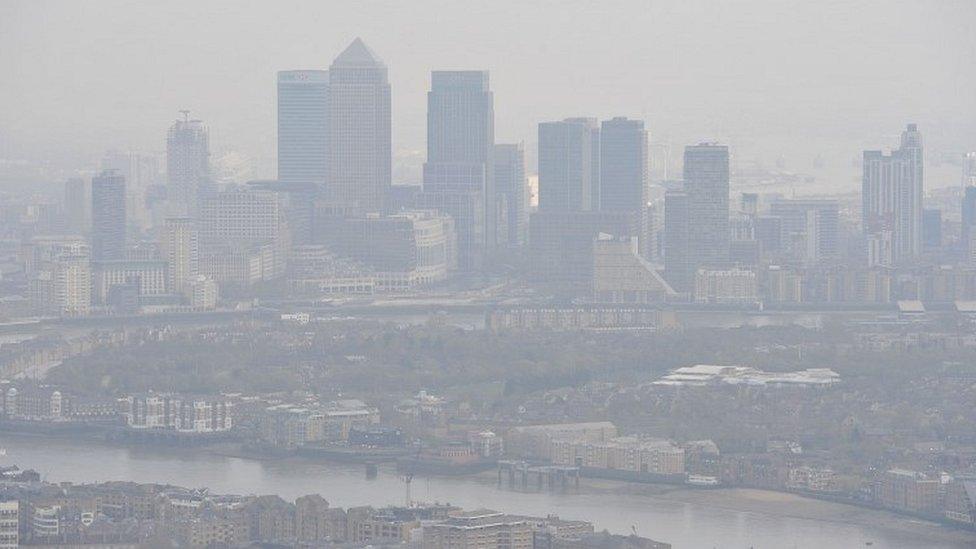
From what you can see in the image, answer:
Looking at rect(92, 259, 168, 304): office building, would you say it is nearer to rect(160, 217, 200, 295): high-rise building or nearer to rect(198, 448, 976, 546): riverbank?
rect(160, 217, 200, 295): high-rise building

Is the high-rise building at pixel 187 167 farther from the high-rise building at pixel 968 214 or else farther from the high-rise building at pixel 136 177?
the high-rise building at pixel 968 214

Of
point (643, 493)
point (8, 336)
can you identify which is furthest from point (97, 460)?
point (8, 336)

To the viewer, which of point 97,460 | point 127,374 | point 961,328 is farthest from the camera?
point 961,328

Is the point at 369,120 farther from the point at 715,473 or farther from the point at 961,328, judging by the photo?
the point at 715,473

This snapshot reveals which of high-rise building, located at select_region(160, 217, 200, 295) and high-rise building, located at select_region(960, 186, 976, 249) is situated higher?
high-rise building, located at select_region(960, 186, 976, 249)

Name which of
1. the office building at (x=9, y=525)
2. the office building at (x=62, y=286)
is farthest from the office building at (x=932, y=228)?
the office building at (x=9, y=525)

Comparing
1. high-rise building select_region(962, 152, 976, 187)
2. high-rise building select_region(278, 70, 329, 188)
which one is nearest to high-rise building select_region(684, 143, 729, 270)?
high-rise building select_region(962, 152, 976, 187)

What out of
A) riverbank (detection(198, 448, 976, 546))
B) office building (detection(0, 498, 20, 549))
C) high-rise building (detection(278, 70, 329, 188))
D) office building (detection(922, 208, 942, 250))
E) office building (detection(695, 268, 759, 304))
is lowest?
riverbank (detection(198, 448, 976, 546))
